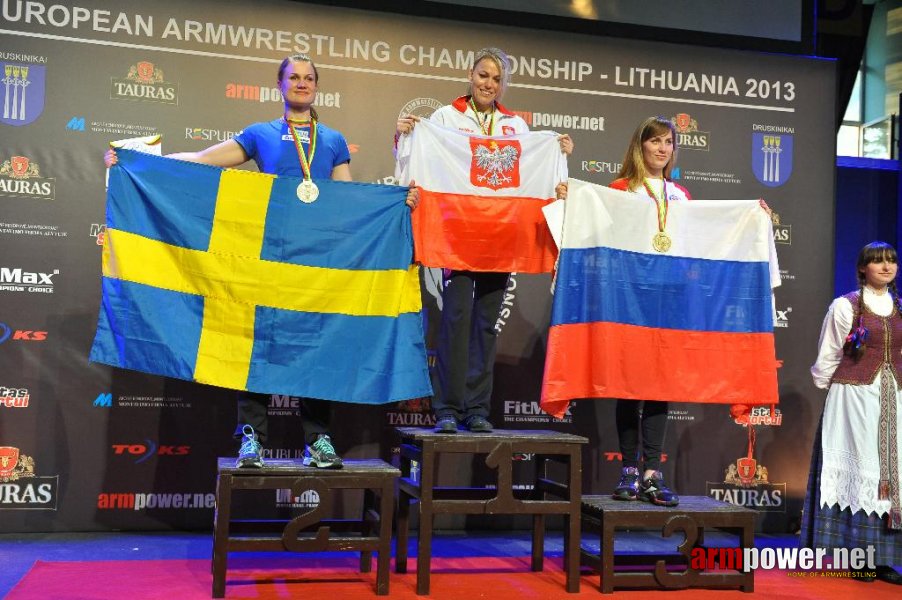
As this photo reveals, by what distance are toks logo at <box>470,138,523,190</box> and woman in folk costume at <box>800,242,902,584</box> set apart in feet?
5.45

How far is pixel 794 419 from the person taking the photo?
5.30 meters

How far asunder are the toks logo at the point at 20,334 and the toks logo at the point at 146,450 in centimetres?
64

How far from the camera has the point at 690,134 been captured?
17.3ft

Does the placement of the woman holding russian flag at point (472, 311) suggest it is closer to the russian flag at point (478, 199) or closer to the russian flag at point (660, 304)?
the russian flag at point (478, 199)

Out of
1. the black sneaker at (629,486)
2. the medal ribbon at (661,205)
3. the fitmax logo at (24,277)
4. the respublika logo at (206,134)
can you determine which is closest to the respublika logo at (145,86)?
the respublika logo at (206,134)

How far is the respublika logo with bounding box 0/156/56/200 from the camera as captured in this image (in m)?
4.46

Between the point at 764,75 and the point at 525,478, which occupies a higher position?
the point at 764,75

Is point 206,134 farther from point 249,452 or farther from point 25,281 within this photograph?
point 249,452

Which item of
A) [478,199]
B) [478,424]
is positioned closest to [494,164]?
[478,199]

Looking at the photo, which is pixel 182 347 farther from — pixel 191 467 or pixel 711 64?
pixel 711 64

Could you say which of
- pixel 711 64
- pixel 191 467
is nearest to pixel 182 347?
pixel 191 467

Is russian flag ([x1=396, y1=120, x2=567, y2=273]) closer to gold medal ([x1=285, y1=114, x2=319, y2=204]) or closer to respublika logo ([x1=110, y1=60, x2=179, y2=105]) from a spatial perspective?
gold medal ([x1=285, y1=114, x2=319, y2=204])

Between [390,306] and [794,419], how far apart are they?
9.07 feet

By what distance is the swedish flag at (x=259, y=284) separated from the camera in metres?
3.61
